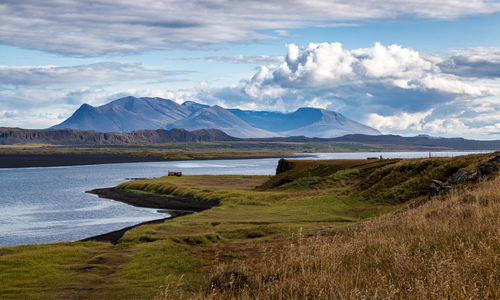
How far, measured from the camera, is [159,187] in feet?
291

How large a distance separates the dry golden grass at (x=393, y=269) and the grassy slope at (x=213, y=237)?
2.21 ft

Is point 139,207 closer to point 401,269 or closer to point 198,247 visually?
point 198,247

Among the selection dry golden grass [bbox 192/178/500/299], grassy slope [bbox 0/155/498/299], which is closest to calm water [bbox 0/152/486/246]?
grassy slope [bbox 0/155/498/299]

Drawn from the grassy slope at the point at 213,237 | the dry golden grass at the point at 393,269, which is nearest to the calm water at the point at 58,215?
the grassy slope at the point at 213,237

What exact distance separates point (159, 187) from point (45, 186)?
37183 millimetres

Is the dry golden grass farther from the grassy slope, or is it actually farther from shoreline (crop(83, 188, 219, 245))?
shoreline (crop(83, 188, 219, 245))

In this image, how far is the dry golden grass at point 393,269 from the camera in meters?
8.31

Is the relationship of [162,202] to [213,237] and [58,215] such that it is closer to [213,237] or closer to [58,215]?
[58,215]

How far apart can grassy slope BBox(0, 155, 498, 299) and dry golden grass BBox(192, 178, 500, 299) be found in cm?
67

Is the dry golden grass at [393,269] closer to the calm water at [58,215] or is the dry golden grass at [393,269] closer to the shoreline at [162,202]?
the calm water at [58,215]

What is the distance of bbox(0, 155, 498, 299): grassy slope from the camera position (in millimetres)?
18016

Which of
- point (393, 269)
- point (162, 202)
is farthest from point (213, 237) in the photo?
point (162, 202)

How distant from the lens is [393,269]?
10234 mm

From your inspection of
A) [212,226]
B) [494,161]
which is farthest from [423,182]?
[212,226]
